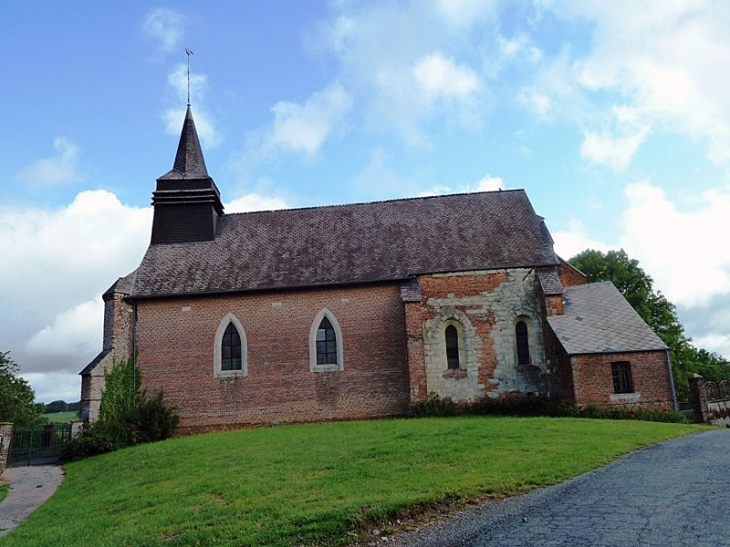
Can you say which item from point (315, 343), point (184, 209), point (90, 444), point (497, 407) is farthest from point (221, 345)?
point (497, 407)

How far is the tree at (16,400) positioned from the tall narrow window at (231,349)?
1980 cm

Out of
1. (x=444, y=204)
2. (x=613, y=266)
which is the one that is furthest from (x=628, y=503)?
(x=613, y=266)

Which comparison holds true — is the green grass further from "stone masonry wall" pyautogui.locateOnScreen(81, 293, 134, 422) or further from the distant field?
the distant field

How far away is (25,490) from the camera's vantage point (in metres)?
15.4

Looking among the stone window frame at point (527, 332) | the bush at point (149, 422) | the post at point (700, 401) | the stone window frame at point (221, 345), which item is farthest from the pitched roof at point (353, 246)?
Result: the post at point (700, 401)

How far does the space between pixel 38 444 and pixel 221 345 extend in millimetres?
7831

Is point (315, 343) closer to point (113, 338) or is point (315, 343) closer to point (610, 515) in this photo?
point (113, 338)

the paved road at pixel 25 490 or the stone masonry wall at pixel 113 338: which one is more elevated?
the stone masonry wall at pixel 113 338

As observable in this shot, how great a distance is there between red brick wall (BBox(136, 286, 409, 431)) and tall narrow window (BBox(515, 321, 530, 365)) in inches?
173

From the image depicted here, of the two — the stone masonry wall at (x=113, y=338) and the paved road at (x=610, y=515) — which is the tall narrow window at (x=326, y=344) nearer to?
the stone masonry wall at (x=113, y=338)

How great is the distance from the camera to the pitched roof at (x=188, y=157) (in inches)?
1046

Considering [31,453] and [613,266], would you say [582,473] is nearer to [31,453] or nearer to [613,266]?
[31,453]

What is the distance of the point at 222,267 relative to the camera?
79.8 ft

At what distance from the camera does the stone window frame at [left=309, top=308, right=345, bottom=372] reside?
73.4 feet
